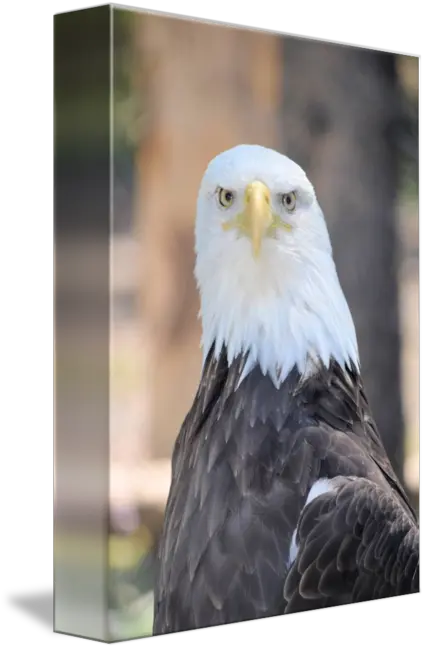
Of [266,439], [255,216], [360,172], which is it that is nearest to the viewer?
[255,216]

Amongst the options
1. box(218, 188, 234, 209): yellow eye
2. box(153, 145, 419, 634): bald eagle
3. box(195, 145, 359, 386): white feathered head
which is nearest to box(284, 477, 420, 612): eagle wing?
box(153, 145, 419, 634): bald eagle

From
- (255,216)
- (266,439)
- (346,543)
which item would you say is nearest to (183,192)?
(255,216)

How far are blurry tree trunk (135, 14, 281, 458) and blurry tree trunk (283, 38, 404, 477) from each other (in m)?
0.29

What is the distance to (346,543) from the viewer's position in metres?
3.89

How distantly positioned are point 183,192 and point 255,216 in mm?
261

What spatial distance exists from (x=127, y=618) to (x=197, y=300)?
92cm

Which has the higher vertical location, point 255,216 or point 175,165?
point 175,165

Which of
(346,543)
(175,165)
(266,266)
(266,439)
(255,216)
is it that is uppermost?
(175,165)

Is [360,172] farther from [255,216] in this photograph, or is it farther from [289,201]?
[255,216]

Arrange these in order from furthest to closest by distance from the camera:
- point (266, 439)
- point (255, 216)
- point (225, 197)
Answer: point (266, 439)
point (225, 197)
point (255, 216)

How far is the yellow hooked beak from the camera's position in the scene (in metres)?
3.72

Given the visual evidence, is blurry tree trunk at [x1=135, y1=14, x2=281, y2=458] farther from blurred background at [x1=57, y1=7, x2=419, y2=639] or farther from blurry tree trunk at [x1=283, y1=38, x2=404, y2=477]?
blurry tree trunk at [x1=283, y1=38, x2=404, y2=477]

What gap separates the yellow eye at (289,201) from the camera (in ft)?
12.8

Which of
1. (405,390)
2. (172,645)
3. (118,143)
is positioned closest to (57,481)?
(172,645)
